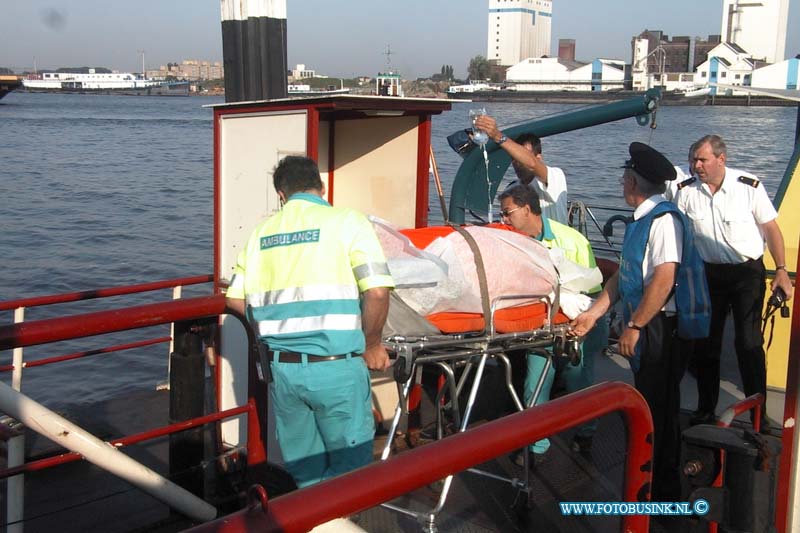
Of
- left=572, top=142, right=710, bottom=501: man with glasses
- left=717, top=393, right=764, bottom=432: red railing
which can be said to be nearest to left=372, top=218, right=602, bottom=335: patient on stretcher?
left=572, top=142, right=710, bottom=501: man with glasses

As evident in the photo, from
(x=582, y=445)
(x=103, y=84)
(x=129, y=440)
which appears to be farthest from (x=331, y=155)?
(x=103, y=84)

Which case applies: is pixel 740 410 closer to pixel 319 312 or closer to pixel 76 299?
pixel 319 312

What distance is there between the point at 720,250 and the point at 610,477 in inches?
60.6

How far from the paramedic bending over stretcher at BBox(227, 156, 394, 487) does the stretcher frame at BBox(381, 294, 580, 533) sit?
0.28m

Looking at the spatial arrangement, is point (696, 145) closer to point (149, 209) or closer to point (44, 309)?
point (44, 309)

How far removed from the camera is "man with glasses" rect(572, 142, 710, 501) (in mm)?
3834

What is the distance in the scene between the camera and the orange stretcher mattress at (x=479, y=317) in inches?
153

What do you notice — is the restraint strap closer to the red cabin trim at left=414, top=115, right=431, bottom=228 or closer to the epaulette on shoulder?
the red cabin trim at left=414, top=115, right=431, bottom=228

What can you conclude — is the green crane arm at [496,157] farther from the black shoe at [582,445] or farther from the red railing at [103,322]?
the red railing at [103,322]

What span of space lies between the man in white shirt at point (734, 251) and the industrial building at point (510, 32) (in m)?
141

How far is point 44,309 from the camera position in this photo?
13.9 m

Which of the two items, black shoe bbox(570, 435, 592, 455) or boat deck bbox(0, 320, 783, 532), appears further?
black shoe bbox(570, 435, 592, 455)

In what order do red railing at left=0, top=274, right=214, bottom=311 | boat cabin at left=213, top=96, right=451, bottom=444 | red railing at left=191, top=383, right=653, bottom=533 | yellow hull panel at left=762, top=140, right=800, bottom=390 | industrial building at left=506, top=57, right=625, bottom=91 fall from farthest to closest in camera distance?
industrial building at left=506, top=57, right=625, bottom=91 < yellow hull panel at left=762, top=140, right=800, bottom=390 < red railing at left=0, top=274, right=214, bottom=311 < boat cabin at left=213, top=96, right=451, bottom=444 < red railing at left=191, top=383, right=653, bottom=533

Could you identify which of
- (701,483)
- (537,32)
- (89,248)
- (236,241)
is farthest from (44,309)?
(537,32)
